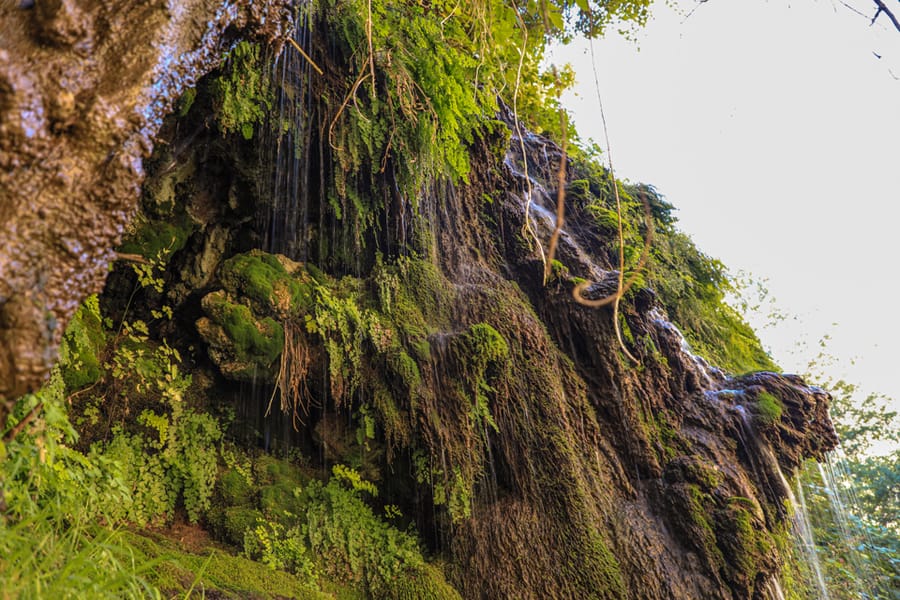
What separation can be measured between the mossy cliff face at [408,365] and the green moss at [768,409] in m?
0.03

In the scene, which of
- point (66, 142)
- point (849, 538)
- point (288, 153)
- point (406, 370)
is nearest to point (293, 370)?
point (406, 370)

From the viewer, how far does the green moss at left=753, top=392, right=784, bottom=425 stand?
6.61 m

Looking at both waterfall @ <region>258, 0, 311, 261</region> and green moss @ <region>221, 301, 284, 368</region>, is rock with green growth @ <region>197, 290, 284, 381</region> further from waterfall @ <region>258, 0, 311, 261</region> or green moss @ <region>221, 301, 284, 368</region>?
waterfall @ <region>258, 0, 311, 261</region>

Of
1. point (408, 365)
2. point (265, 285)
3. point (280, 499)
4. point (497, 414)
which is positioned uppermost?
point (265, 285)

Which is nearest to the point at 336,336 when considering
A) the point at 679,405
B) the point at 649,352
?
the point at 649,352

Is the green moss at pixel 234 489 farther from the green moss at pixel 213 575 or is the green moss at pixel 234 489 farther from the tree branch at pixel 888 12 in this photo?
the tree branch at pixel 888 12

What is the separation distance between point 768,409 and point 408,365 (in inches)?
182

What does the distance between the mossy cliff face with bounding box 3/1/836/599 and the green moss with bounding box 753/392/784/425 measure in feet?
0.10

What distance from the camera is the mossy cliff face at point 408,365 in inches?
200

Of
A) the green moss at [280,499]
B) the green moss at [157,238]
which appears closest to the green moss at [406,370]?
the green moss at [280,499]

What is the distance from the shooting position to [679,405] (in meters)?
6.85

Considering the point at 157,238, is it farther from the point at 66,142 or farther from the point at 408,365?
the point at 66,142

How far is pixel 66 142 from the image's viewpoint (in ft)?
4.42

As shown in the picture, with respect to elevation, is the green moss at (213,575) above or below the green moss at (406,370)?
below
